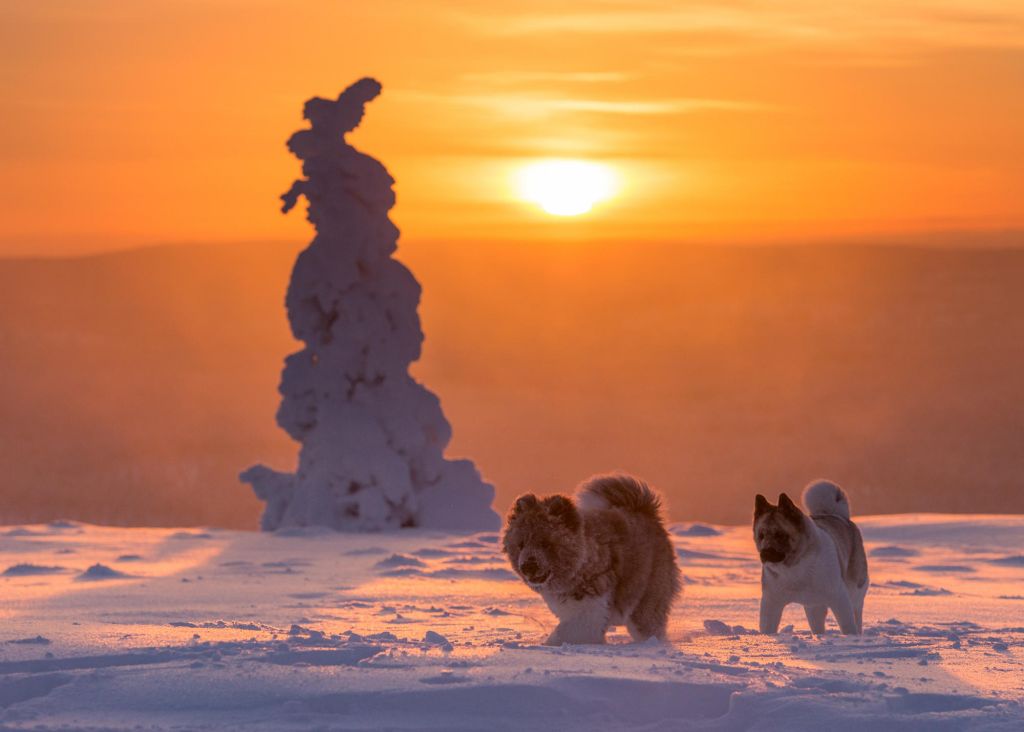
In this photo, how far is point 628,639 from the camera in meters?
9.05

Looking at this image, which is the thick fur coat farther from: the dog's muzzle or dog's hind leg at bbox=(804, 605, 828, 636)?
dog's hind leg at bbox=(804, 605, 828, 636)

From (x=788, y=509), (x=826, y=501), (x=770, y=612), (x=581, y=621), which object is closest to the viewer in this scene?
(x=581, y=621)

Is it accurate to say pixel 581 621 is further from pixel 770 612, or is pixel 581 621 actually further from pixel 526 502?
pixel 770 612

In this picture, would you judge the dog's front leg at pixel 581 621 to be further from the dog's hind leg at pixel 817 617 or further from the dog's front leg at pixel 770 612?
the dog's hind leg at pixel 817 617

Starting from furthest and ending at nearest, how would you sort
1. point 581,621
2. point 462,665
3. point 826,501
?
1. point 826,501
2. point 581,621
3. point 462,665

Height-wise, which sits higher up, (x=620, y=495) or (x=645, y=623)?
(x=620, y=495)

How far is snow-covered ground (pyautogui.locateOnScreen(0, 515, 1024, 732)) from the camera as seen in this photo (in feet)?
19.9

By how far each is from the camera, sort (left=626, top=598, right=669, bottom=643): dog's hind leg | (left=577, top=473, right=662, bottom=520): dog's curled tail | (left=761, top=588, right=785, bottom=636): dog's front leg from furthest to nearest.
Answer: (left=577, top=473, right=662, bottom=520): dog's curled tail
(left=761, top=588, right=785, bottom=636): dog's front leg
(left=626, top=598, right=669, bottom=643): dog's hind leg

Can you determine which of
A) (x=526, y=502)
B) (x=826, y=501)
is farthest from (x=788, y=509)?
(x=526, y=502)

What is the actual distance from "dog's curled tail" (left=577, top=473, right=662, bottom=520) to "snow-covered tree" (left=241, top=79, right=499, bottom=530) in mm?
11911

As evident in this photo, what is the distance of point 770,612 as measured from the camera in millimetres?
9172

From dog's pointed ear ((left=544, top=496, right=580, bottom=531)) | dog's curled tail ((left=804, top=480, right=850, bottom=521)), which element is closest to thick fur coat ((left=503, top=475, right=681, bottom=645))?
dog's pointed ear ((left=544, top=496, right=580, bottom=531))

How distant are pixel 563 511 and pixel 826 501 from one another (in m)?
2.64

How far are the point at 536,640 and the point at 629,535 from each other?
90 centimetres
